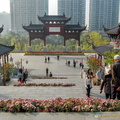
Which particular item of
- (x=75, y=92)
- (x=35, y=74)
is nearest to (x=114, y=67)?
(x=75, y=92)

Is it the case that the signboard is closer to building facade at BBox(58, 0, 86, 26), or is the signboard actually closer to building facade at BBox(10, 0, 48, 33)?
building facade at BBox(58, 0, 86, 26)

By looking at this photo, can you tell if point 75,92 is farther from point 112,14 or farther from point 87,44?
point 112,14

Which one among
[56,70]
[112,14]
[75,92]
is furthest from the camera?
[112,14]

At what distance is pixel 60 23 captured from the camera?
43.0 metres

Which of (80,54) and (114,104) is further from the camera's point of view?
(80,54)

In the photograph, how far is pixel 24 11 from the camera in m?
109

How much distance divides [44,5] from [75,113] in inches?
4413

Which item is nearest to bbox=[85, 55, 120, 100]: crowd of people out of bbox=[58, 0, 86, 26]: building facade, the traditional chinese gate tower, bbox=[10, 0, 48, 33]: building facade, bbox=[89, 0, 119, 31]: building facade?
the traditional chinese gate tower

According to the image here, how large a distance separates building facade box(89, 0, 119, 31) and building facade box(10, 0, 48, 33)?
31425 mm

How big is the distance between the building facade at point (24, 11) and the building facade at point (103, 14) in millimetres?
31425

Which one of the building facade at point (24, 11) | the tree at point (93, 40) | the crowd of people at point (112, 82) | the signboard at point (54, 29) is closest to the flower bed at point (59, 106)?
the crowd of people at point (112, 82)

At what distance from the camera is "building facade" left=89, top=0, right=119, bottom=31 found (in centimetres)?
10562

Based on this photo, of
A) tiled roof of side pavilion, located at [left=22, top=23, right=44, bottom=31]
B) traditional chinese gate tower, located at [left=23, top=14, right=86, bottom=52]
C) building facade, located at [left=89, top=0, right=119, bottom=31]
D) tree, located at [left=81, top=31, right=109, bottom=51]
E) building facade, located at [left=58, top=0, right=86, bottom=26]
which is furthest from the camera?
building facade, located at [left=58, top=0, right=86, bottom=26]

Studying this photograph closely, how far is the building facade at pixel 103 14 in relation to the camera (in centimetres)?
10562
